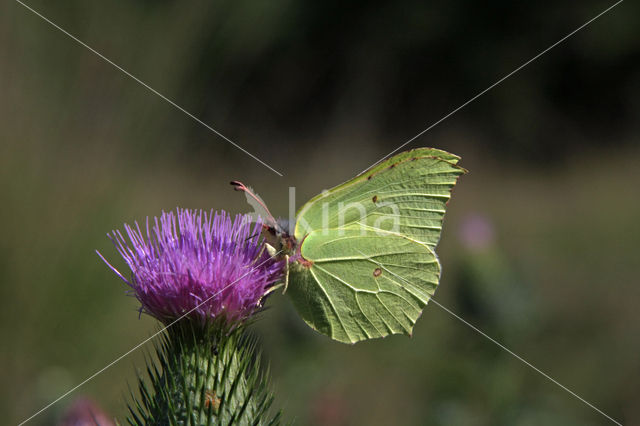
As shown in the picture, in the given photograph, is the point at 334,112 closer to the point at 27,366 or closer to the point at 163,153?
the point at 163,153

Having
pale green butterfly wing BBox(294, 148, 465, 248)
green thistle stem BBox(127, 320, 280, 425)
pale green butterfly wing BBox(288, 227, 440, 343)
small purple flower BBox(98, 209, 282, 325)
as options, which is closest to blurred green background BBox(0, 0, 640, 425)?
green thistle stem BBox(127, 320, 280, 425)

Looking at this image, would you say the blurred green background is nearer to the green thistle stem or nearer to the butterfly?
the green thistle stem

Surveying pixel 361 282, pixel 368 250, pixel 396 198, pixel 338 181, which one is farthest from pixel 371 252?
pixel 338 181

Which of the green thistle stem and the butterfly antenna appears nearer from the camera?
the green thistle stem

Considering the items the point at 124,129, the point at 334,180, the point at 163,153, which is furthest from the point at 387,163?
the point at 334,180

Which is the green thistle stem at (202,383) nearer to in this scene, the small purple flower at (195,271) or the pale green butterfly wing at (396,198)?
the small purple flower at (195,271)

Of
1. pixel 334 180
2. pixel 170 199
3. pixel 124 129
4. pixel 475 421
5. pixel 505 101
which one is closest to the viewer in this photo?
pixel 475 421
